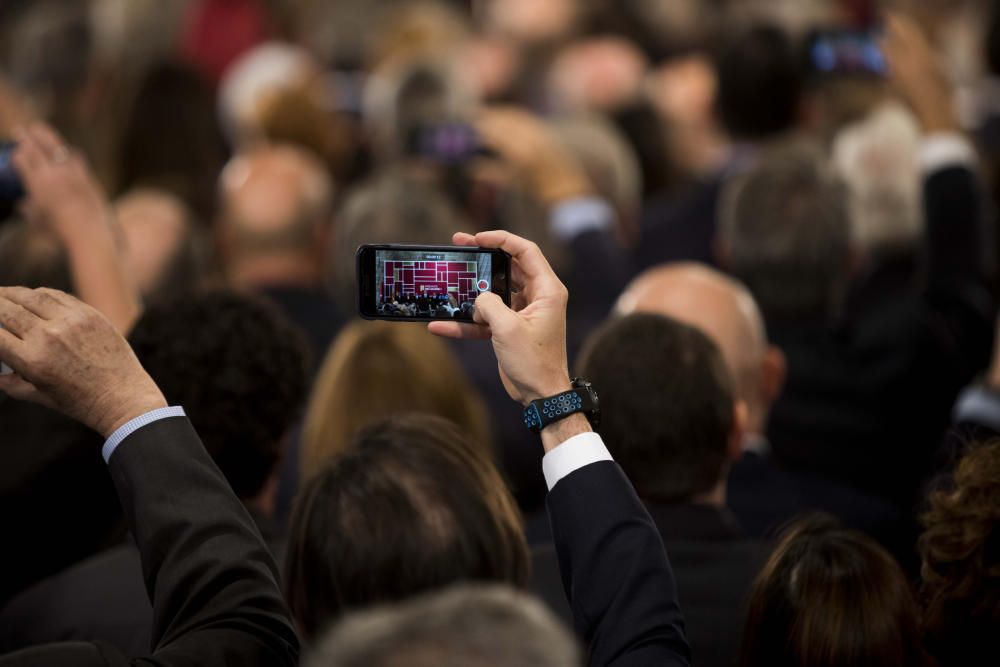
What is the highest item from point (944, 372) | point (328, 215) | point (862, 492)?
point (328, 215)

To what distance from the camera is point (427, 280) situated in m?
1.96

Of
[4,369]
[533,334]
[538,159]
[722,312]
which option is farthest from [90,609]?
[538,159]

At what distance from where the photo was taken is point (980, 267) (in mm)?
3533

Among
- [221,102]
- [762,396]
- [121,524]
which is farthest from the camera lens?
[221,102]

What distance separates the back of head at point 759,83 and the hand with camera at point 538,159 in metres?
0.64

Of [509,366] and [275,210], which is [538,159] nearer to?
[275,210]

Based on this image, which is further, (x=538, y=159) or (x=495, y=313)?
(x=538, y=159)

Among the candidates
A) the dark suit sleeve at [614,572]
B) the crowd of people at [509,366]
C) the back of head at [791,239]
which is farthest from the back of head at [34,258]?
the back of head at [791,239]

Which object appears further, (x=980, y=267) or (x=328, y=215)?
(x=328, y=215)

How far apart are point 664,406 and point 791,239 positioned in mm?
1244

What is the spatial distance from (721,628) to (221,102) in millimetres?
4978

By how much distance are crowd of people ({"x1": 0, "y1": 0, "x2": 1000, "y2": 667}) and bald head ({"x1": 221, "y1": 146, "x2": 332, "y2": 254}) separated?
11 millimetres

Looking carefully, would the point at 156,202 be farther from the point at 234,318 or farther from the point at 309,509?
the point at 309,509

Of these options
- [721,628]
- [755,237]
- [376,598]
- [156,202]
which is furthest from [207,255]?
[376,598]
